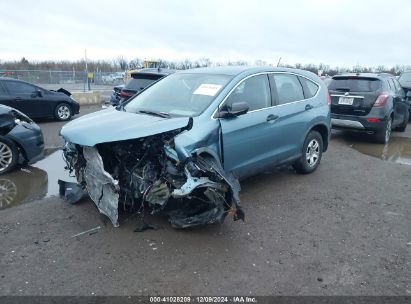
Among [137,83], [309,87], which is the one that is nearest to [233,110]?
[309,87]

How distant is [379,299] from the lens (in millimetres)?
2992

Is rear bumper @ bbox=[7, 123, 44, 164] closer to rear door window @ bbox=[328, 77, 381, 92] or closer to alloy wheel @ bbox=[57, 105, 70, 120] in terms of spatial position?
alloy wheel @ bbox=[57, 105, 70, 120]

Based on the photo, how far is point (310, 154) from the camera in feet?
20.3

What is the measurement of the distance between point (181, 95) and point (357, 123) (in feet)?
18.0

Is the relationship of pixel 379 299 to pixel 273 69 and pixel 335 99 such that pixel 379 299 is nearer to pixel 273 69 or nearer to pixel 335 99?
pixel 273 69

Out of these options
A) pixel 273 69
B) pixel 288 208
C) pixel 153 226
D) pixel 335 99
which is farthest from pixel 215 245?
pixel 335 99

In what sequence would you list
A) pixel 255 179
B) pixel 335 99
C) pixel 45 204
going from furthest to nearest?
pixel 335 99 → pixel 255 179 → pixel 45 204

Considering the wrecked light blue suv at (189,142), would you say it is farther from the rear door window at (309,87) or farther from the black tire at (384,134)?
the black tire at (384,134)

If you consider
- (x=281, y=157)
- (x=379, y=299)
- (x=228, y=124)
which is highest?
(x=228, y=124)

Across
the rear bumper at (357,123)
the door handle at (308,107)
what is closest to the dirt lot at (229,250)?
the door handle at (308,107)

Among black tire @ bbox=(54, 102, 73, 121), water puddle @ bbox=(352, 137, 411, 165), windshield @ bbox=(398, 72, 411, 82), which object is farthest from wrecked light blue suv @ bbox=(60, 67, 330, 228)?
windshield @ bbox=(398, 72, 411, 82)

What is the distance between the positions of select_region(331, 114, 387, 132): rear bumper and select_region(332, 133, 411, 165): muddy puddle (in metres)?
0.46

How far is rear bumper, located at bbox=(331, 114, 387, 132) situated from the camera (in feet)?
27.9

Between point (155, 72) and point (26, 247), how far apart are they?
6608 mm
